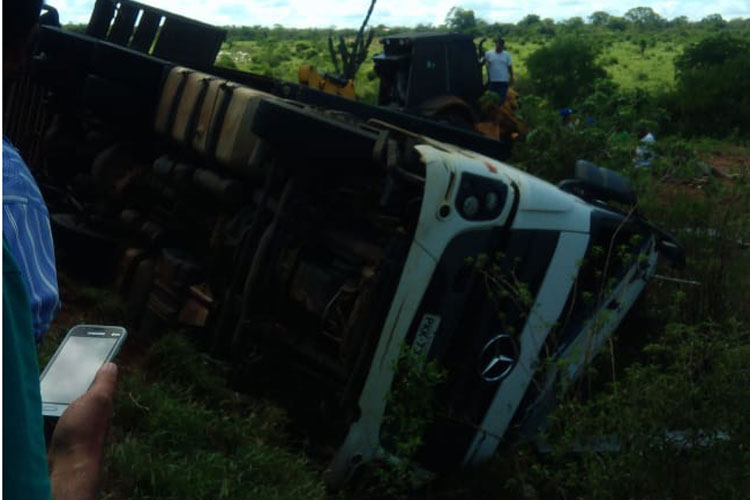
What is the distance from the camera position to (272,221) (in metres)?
5.11

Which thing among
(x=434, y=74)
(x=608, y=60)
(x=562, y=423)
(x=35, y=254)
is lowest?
(x=562, y=423)

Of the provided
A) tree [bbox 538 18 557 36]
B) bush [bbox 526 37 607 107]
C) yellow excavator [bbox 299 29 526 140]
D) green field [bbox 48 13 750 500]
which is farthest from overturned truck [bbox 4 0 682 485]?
tree [bbox 538 18 557 36]

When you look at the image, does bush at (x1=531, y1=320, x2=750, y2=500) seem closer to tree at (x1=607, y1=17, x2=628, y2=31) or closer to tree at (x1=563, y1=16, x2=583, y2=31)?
tree at (x1=563, y1=16, x2=583, y2=31)

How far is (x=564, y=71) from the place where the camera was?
26859 millimetres

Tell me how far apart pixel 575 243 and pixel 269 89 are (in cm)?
312

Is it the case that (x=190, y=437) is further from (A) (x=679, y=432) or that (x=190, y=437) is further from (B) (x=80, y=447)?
(B) (x=80, y=447)

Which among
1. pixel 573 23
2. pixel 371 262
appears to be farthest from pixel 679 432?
pixel 573 23

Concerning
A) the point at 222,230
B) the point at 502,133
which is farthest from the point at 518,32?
the point at 222,230

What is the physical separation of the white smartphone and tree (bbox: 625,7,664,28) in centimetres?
9239

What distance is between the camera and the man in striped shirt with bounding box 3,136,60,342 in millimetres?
1447

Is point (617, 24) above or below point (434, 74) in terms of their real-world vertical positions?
above

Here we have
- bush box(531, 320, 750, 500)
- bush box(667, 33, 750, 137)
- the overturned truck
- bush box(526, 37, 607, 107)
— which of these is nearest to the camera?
bush box(531, 320, 750, 500)

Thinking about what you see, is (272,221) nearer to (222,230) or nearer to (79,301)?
(222,230)

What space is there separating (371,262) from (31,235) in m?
3.34
